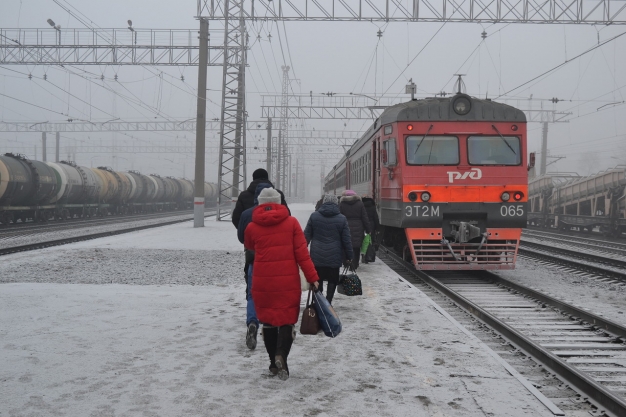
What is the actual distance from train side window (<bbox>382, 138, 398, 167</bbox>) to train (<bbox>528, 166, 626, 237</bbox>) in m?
16.0

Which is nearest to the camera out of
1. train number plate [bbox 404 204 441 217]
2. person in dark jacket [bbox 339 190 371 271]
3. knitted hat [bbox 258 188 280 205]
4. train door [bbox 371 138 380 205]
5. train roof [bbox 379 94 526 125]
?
knitted hat [bbox 258 188 280 205]

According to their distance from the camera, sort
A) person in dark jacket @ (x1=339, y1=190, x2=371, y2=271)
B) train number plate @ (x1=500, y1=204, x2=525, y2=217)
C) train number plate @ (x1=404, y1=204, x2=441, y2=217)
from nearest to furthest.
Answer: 1. person in dark jacket @ (x1=339, y1=190, x2=371, y2=271)
2. train number plate @ (x1=404, y1=204, x2=441, y2=217)
3. train number plate @ (x1=500, y1=204, x2=525, y2=217)

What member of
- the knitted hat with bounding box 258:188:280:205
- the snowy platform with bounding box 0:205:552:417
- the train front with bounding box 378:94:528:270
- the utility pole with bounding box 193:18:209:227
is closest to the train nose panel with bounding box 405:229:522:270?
the train front with bounding box 378:94:528:270

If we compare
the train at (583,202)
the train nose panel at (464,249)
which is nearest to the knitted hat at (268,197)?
the train nose panel at (464,249)

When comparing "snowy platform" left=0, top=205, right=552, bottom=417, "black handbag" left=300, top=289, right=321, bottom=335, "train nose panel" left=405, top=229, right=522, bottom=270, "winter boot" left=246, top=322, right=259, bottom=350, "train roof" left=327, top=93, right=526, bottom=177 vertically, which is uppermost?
"train roof" left=327, top=93, right=526, bottom=177

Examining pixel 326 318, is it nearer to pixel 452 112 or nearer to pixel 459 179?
pixel 459 179

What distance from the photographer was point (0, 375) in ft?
16.5

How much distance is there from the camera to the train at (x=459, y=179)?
1114cm

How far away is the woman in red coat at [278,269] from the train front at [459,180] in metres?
6.24

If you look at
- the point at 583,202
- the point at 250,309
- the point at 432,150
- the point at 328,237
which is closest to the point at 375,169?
the point at 432,150

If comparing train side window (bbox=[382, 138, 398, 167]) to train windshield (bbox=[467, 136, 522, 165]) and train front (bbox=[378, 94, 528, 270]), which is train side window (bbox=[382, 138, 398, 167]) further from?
train windshield (bbox=[467, 136, 522, 165])

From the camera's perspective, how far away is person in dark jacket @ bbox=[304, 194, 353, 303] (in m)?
7.21

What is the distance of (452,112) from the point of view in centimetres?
1152

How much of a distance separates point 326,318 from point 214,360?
A: 1.16 m
